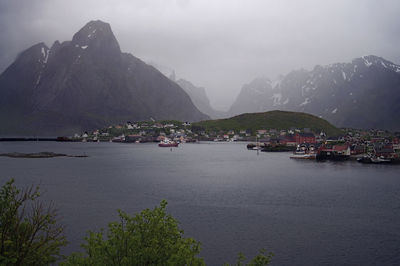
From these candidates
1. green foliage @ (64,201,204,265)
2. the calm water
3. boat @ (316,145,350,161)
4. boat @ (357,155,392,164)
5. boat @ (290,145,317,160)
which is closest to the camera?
green foliage @ (64,201,204,265)

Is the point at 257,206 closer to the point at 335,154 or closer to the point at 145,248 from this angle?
the point at 145,248

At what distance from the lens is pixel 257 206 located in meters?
45.8

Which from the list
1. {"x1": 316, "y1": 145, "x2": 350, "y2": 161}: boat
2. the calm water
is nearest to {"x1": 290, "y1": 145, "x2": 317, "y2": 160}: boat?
{"x1": 316, "y1": 145, "x2": 350, "y2": 161}: boat

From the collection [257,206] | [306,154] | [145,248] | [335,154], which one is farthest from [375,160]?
[145,248]

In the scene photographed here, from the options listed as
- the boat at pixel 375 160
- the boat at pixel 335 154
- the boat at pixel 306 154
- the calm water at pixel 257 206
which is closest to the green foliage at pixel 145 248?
the calm water at pixel 257 206

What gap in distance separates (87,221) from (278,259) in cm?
2074

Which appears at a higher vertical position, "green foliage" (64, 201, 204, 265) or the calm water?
"green foliage" (64, 201, 204, 265)

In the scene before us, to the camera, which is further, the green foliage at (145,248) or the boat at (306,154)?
the boat at (306,154)

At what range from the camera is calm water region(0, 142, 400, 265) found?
30625mm

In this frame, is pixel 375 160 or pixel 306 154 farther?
pixel 306 154

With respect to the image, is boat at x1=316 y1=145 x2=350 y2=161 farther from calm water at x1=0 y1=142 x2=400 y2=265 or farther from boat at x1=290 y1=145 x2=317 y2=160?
calm water at x1=0 y1=142 x2=400 y2=265

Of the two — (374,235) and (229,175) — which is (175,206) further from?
(229,175)

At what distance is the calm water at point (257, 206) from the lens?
30.6m

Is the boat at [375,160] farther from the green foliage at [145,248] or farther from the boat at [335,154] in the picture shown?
the green foliage at [145,248]
